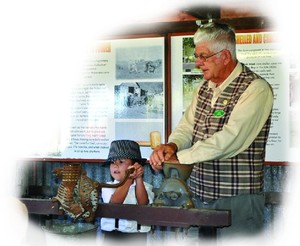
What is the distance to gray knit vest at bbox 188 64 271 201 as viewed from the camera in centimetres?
273

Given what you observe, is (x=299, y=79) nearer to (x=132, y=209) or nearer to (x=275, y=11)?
(x=275, y=11)

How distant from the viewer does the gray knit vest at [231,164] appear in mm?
2727

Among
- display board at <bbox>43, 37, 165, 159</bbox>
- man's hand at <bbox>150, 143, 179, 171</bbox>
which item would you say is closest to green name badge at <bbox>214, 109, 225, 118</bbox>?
man's hand at <bbox>150, 143, 179, 171</bbox>

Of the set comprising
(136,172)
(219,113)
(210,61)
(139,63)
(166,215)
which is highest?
(139,63)

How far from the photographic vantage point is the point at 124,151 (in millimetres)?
3146

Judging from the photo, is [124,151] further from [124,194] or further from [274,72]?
[274,72]

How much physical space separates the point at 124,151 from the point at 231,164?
684 mm

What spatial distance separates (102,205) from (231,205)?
2.09ft

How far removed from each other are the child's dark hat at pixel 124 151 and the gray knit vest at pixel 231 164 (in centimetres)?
48

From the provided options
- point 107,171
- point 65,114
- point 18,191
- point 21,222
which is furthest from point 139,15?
point 21,222

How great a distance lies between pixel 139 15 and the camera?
378 centimetres

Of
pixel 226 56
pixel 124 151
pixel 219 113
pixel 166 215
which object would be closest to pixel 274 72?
pixel 226 56

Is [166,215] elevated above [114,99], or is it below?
below

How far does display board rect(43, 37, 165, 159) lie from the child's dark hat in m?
0.52
